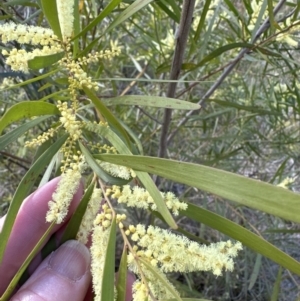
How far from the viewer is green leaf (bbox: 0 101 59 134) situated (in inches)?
19.9

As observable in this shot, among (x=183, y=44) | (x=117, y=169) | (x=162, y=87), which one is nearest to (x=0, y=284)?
(x=117, y=169)

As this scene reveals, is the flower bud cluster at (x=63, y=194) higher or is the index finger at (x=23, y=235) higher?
the flower bud cluster at (x=63, y=194)

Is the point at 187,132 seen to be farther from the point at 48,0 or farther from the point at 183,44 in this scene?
the point at 48,0

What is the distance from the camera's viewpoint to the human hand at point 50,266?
30.1 inches

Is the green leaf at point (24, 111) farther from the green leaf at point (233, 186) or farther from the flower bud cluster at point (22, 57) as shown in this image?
the green leaf at point (233, 186)

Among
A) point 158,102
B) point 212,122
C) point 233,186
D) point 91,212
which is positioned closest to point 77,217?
point 91,212

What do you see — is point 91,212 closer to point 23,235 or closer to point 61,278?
point 61,278

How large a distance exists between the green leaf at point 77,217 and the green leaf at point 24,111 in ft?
0.44

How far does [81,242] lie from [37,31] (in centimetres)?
37

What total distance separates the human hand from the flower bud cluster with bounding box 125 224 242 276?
0.82 feet

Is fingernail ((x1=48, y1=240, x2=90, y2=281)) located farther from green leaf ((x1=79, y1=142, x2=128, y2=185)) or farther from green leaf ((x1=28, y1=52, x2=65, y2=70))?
green leaf ((x1=28, y1=52, x2=65, y2=70))

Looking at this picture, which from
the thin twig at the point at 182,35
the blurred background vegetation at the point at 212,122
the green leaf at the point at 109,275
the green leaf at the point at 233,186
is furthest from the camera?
the blurred background vegetation at the point at 212,122

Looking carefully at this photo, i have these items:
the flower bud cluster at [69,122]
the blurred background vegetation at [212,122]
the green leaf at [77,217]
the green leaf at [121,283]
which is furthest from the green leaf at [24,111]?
the blurred background vegetation at [212,122]

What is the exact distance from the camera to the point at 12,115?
0.52m
